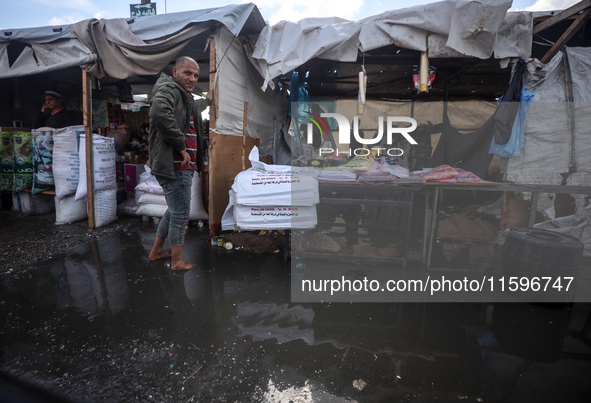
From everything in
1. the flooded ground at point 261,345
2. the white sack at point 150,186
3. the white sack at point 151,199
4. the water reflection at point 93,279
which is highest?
the white sack at point 150,186

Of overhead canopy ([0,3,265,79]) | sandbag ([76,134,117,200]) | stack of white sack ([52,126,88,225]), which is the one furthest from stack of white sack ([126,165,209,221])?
overhead canopy ([0,3,265,79])

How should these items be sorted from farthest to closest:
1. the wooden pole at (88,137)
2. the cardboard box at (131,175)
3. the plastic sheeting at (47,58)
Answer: the cardboard box at (131,175)
the wooden pole at (88,137)
the plastic sheeting at (47,58)

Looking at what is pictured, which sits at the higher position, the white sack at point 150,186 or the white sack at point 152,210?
the white sack at point 150,186

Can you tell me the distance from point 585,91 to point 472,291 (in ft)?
10.5

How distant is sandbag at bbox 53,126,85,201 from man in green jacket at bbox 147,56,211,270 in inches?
98.5

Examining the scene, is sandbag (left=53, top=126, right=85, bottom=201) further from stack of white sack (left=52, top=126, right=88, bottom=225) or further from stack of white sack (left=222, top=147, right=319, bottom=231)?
stack of white sack (left=222, top=147, right=319, bottom=231)

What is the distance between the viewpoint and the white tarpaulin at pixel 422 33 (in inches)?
139

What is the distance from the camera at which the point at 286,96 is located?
771 cm

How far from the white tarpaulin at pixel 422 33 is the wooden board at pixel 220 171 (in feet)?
4.07

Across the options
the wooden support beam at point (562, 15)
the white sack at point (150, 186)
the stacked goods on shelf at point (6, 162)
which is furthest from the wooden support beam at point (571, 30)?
the stacked goods on shelf at point (6, 162)

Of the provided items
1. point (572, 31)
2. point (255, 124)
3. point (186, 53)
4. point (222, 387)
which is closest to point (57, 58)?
point (186, 53)

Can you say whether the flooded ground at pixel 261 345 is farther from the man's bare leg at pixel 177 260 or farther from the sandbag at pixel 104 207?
the sandbag at pixel 104 207

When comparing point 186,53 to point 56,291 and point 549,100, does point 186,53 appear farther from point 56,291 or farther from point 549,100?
point 549,100

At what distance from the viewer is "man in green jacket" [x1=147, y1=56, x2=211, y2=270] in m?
2.82
